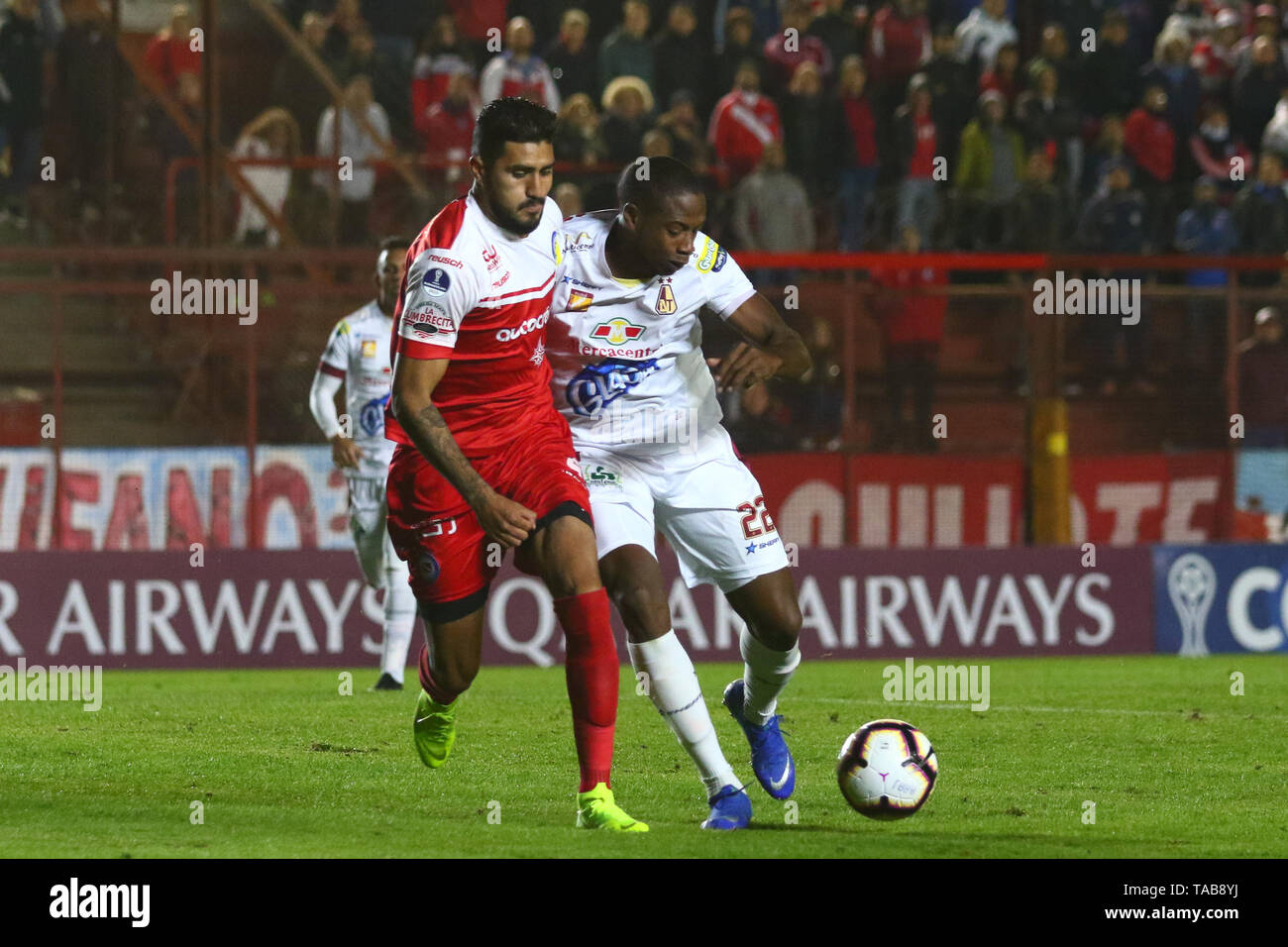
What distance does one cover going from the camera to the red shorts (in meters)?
7.01

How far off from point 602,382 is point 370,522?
494 cm

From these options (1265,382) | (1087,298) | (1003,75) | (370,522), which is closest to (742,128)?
(1003,75)

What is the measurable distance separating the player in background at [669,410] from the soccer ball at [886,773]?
48 centimetres

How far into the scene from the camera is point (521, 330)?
7.05 meters

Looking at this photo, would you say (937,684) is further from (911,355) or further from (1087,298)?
(1087,298)

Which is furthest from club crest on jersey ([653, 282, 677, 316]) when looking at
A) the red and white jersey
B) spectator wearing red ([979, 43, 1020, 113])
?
spectator wearing red ([979, 43, 1020, 113])

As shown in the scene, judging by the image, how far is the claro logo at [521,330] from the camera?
23.0 ft

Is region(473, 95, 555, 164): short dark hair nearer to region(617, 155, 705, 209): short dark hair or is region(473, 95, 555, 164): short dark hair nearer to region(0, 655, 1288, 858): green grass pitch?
region(617, 155, 705, 209): short dark hair

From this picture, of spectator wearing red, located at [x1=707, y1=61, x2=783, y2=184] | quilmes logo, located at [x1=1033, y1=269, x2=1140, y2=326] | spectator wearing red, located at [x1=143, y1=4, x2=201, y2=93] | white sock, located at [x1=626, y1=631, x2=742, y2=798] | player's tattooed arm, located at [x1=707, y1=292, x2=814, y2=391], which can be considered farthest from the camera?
spectator wearing red, located at [x1=707, y1=61, x2=783, y2=184]

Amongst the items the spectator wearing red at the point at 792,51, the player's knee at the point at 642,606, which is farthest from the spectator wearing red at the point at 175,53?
the player's knee at the point at 642,606

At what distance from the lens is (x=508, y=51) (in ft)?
54.4

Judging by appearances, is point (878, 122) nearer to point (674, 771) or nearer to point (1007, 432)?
point (1007, 432)
